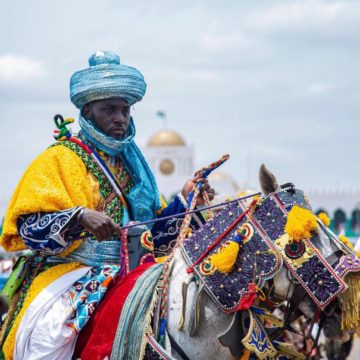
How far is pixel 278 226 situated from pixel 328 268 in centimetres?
36

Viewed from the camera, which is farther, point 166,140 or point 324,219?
point 166,140

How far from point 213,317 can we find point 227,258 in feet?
1.15

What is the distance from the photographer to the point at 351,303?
5793mm

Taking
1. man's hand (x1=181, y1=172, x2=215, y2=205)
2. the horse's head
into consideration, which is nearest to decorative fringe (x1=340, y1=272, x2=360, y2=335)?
the horse's head

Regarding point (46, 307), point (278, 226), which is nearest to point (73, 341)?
point (46, 307)

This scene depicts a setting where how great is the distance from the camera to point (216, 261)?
19.4 ft

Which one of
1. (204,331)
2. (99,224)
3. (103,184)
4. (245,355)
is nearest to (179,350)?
(204,331)

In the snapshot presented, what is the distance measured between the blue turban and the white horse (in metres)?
1.11

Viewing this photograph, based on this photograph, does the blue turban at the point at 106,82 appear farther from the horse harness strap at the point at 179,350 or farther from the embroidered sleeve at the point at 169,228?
the horse harness strap at the point at 179,350

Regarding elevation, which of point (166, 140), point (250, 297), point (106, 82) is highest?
point (166, 140)

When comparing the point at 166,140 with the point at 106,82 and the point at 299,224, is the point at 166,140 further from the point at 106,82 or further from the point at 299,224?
the point at 299,224

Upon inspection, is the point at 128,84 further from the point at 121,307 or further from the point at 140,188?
the point at 121,307

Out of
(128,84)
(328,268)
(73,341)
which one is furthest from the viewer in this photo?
(128,84)

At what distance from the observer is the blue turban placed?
6.62m
